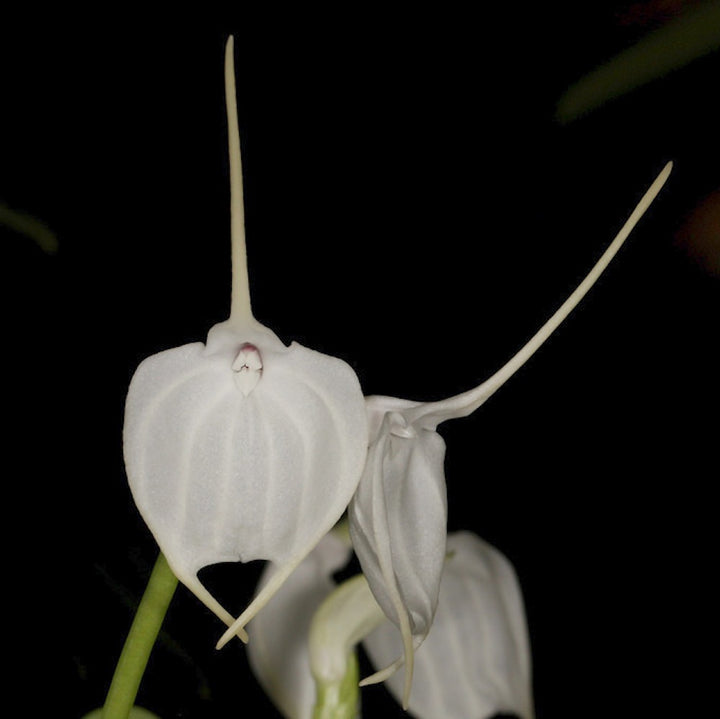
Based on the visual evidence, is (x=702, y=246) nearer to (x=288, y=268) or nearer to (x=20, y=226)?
(x=288, y=268)

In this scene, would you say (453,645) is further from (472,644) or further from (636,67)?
(636,67)

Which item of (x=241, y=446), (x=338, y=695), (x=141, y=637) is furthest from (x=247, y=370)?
(x=338, y=695)

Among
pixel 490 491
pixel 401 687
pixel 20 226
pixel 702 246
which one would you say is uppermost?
pixel 20 226

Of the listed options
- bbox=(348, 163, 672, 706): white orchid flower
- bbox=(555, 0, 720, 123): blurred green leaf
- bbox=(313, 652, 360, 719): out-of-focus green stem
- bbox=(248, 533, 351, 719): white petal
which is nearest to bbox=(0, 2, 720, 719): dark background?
bbox=(555, 0, 720, 123): blurred green leaf

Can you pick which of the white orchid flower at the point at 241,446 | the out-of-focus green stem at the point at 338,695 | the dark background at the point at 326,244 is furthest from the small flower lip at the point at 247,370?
the dark background at the point at 326,244

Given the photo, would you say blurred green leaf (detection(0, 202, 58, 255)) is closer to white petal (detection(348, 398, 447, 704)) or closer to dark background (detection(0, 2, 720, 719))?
dark background (detection(0, 2, 720, 719))

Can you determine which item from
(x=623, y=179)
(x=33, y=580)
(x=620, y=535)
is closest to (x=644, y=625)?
(x=620, y=535)
